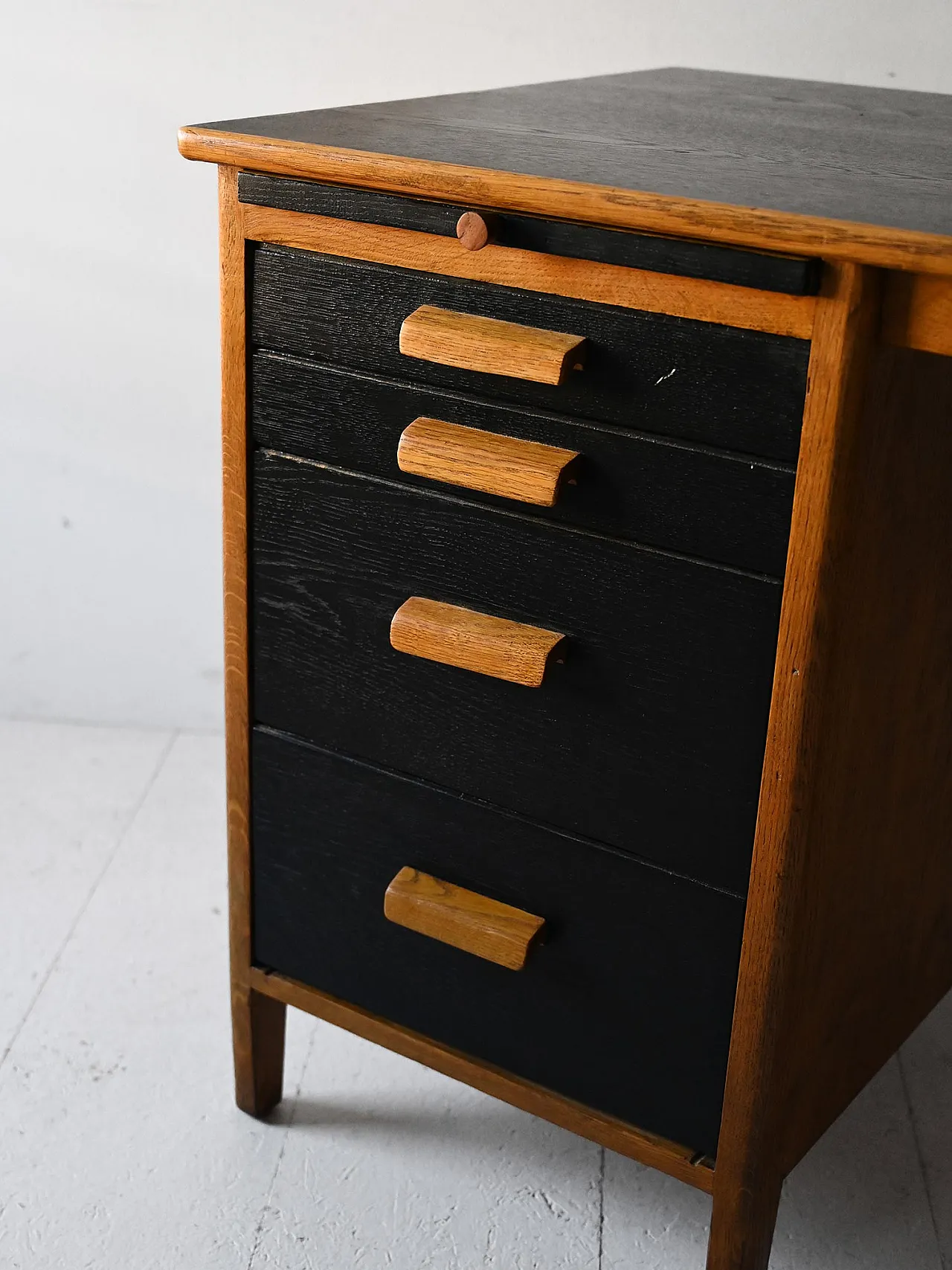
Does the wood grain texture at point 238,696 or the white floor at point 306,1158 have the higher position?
the wood grain texture at point 238,696

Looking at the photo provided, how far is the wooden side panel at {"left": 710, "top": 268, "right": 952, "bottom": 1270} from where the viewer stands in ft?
2.63

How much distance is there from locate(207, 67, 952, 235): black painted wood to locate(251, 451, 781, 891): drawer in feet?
0.73

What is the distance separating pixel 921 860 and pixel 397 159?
68 centimetres

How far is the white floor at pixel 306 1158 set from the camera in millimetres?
1120

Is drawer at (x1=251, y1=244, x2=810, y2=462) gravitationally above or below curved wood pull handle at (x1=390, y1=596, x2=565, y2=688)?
above

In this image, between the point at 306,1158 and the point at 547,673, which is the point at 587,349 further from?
the point at 306,1158

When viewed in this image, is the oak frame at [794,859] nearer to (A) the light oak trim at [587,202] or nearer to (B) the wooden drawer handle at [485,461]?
(A) the light oak trim at [587,202]

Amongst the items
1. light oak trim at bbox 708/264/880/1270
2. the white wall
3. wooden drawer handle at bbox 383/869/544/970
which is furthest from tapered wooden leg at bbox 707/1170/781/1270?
the white wall

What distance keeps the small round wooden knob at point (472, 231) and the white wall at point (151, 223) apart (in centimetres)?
78

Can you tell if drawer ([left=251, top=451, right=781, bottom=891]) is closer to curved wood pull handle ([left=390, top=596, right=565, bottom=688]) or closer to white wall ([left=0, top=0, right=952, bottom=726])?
curved wood pull handle ([left=390, top=596, right=565, bottom=688])

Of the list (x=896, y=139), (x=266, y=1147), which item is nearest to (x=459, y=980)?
(x=266, y=1147)

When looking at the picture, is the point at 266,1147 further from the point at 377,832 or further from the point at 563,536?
the point at 563,536

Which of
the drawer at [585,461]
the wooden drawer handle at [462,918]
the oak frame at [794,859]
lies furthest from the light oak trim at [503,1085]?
the drawer at [585,461]

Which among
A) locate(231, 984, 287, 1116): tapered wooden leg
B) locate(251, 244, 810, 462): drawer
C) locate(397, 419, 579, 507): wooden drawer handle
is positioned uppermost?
locate(251, 244, 810, 462): drawer
